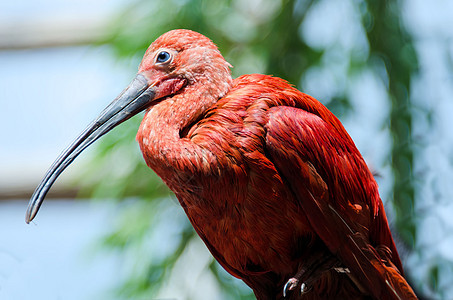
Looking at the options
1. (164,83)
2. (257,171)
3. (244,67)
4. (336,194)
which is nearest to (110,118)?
(164,83)

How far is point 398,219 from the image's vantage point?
Answer: 8.46ft

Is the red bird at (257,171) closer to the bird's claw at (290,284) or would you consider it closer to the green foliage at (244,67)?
the bird's claw at (290,284)

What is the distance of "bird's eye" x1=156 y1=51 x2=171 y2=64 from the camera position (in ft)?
3.85

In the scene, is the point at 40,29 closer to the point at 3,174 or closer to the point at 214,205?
the point at 3,174

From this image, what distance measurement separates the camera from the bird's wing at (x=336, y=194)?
114 cm

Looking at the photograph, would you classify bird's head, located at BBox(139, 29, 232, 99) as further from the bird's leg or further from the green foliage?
the green foliage

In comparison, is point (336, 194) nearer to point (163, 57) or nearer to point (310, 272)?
point (310, 272)

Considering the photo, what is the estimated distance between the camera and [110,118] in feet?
3.83

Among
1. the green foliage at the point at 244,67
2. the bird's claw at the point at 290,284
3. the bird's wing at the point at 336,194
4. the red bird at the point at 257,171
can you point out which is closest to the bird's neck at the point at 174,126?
the red bird at the point at 257,171

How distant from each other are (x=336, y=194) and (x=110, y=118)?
49 centimetres

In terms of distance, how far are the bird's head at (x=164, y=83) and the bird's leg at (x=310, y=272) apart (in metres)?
0.40

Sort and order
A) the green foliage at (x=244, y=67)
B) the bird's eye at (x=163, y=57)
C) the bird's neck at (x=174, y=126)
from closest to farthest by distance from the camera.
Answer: the bird's neck at (x=174, y=126) < the bird's eye at (x=163, y=57) < the green foliage at (x=244, y=67)

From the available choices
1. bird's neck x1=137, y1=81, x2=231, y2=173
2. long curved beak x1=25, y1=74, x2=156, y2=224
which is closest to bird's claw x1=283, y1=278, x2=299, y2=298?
bird's neck x1=137, y1=81, x2=231, y2=173

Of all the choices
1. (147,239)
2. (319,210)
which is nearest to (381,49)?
(147,239)
